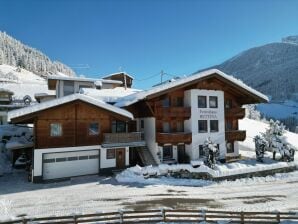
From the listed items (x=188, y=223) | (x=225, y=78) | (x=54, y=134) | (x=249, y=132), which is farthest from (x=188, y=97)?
(x=249, y=132)

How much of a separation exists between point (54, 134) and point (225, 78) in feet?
66.5

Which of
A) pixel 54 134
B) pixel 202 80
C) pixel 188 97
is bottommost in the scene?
pixel 54 134

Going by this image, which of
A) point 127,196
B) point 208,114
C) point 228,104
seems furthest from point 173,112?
point 127,196

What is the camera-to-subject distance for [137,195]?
19.7 m

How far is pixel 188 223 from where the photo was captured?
46.5ft

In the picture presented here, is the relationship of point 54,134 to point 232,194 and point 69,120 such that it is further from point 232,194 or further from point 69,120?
point 232,194

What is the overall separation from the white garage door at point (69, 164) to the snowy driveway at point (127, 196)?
1353 millimetres

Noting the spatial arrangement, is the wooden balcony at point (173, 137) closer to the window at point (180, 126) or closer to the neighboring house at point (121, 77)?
the window at point (180, 126)

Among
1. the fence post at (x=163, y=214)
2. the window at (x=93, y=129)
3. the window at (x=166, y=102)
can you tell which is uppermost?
the window at (x=166, y=102)

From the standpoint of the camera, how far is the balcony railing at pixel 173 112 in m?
28.8

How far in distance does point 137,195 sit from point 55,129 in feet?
33.5

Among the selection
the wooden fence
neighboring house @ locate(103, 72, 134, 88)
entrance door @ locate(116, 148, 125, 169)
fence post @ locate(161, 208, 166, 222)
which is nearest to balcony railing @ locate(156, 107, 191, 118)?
entrance door @ locate(116, 148, 125, 169)

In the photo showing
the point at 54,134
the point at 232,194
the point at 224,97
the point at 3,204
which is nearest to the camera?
the point at 3,204

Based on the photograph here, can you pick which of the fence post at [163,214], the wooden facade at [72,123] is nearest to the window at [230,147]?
the wooden facade at [72,123]
